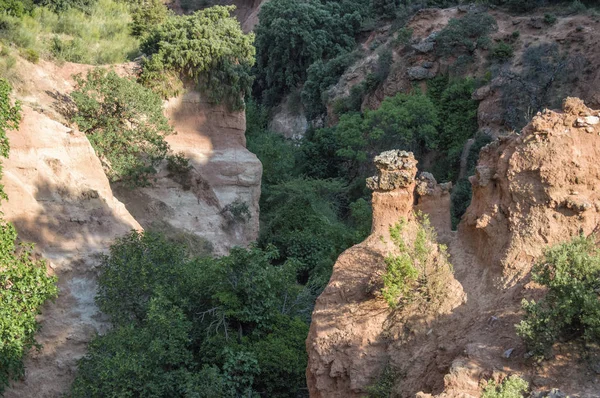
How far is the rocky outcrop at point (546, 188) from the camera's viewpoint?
9.22m

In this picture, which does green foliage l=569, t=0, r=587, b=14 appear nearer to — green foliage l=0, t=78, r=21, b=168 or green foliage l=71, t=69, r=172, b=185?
green foliage l=71, t=69, r=172, b=185

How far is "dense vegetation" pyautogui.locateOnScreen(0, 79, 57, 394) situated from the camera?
12.8 meters

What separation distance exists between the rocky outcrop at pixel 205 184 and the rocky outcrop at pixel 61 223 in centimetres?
334

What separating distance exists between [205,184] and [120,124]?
3121 mm

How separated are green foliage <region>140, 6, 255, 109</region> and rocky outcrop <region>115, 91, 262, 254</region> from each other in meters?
0.61

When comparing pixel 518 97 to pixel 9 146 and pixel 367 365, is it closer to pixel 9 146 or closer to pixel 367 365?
pixel 9 146

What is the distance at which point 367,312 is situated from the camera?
970 centimetres

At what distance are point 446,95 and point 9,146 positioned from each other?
21.9 metres

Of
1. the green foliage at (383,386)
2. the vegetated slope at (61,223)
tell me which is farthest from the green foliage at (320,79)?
the green foliage at (383,386)

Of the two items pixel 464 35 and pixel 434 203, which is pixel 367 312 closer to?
pixel 434 203

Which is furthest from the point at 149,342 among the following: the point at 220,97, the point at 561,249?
the point at 220,97

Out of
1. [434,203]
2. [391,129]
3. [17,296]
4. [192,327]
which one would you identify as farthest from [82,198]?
[391,129]

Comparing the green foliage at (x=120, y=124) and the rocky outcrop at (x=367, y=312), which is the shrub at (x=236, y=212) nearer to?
the green foliage at (x=120, y=124)

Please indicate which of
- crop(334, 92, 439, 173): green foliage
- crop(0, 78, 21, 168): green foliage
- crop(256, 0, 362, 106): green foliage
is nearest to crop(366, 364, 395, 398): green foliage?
crop(0, 78, 21, 168): green foliage
